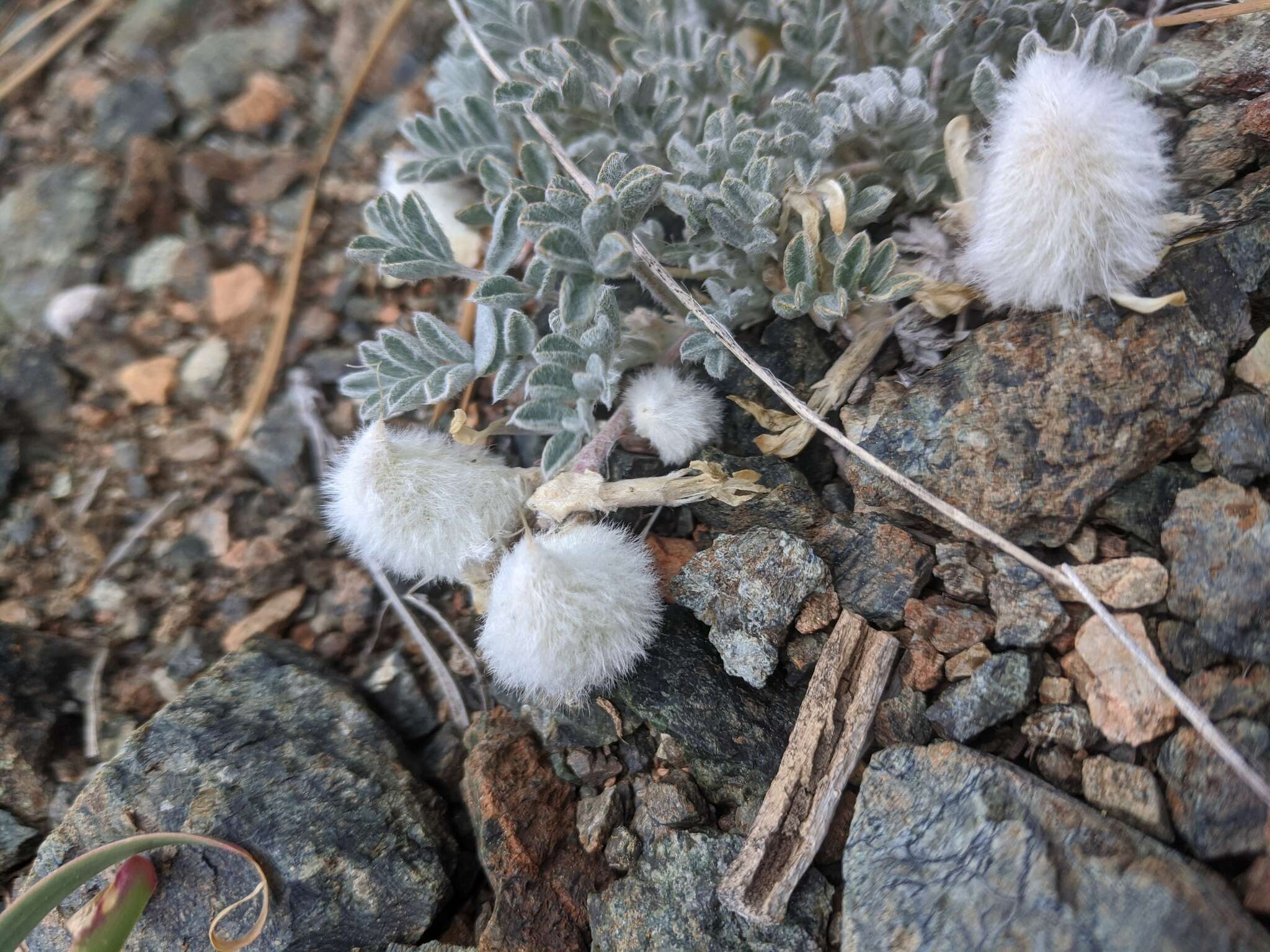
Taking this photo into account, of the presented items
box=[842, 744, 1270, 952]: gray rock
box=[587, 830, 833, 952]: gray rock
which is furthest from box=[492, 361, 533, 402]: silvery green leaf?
box=[842, 744, 1270, 952]: gray rock

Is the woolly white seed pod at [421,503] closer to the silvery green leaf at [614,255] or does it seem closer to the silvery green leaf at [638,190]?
the silvery green leaf at [614,255]

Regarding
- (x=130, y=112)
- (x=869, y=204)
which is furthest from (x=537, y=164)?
(x=130, y=112)

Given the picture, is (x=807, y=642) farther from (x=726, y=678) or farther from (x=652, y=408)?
(x=652, y=408)

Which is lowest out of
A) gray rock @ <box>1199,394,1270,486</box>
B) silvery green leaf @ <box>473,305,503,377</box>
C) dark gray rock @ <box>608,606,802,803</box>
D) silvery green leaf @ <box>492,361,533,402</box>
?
dark gray rock @ <box>608,606,802,803</box>

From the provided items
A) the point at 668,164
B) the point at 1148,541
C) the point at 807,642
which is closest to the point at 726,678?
the point at 807,642

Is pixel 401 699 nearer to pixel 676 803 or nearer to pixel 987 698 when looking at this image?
pixel 676 803

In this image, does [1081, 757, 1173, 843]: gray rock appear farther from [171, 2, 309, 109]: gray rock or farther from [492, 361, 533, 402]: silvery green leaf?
[171, 2, 309, 109]: gray rock
